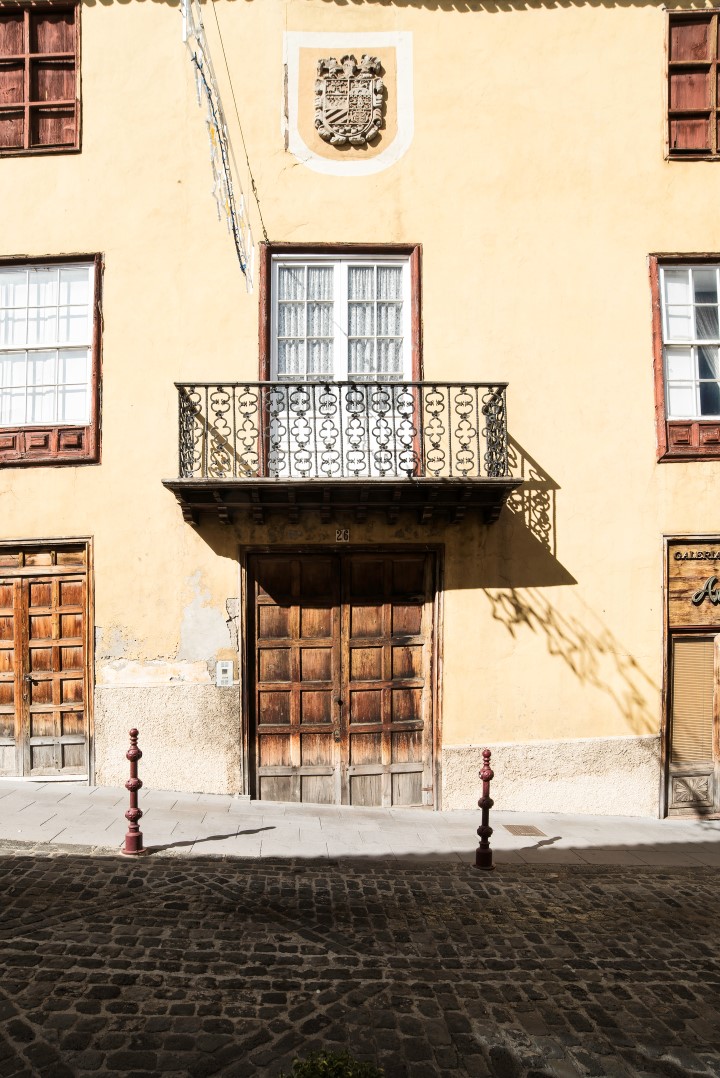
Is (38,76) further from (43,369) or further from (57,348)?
(43,369)

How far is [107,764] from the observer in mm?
8273

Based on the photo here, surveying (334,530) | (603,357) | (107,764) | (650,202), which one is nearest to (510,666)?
(334,530)

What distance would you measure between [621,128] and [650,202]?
104cm

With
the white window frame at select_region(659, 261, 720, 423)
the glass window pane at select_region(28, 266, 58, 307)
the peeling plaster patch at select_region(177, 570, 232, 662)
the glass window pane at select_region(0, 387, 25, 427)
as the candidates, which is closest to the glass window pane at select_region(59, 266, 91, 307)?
the glass window pane at select_region(28, 266, 58, 307)

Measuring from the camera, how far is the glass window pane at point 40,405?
8719 millimetres

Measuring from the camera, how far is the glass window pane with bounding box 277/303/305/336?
28.7 ft

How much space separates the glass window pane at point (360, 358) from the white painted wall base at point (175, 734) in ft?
14.6

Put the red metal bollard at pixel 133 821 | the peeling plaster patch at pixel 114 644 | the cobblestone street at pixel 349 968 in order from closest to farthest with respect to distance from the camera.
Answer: the cobblestone street at pixel 349 968, the red metal bollard at pixel 133 821, the peeling plaster patch at pixel 114 644

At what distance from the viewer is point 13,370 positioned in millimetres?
8797

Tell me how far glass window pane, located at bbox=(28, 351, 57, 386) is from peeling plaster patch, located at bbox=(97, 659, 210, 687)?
12.5 ft

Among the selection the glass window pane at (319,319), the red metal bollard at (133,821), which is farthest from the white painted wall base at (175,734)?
the glass window pane at (319,319)

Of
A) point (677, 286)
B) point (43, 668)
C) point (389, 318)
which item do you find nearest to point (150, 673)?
point (43, 668)

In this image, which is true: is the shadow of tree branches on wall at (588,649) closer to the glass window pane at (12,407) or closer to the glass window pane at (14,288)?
the glass window pane at (12,407)

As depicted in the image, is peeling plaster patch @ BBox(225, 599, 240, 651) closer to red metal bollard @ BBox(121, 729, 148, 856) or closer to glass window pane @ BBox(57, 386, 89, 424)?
red metal bollard @ BBox(121, 729, 148, 856)
